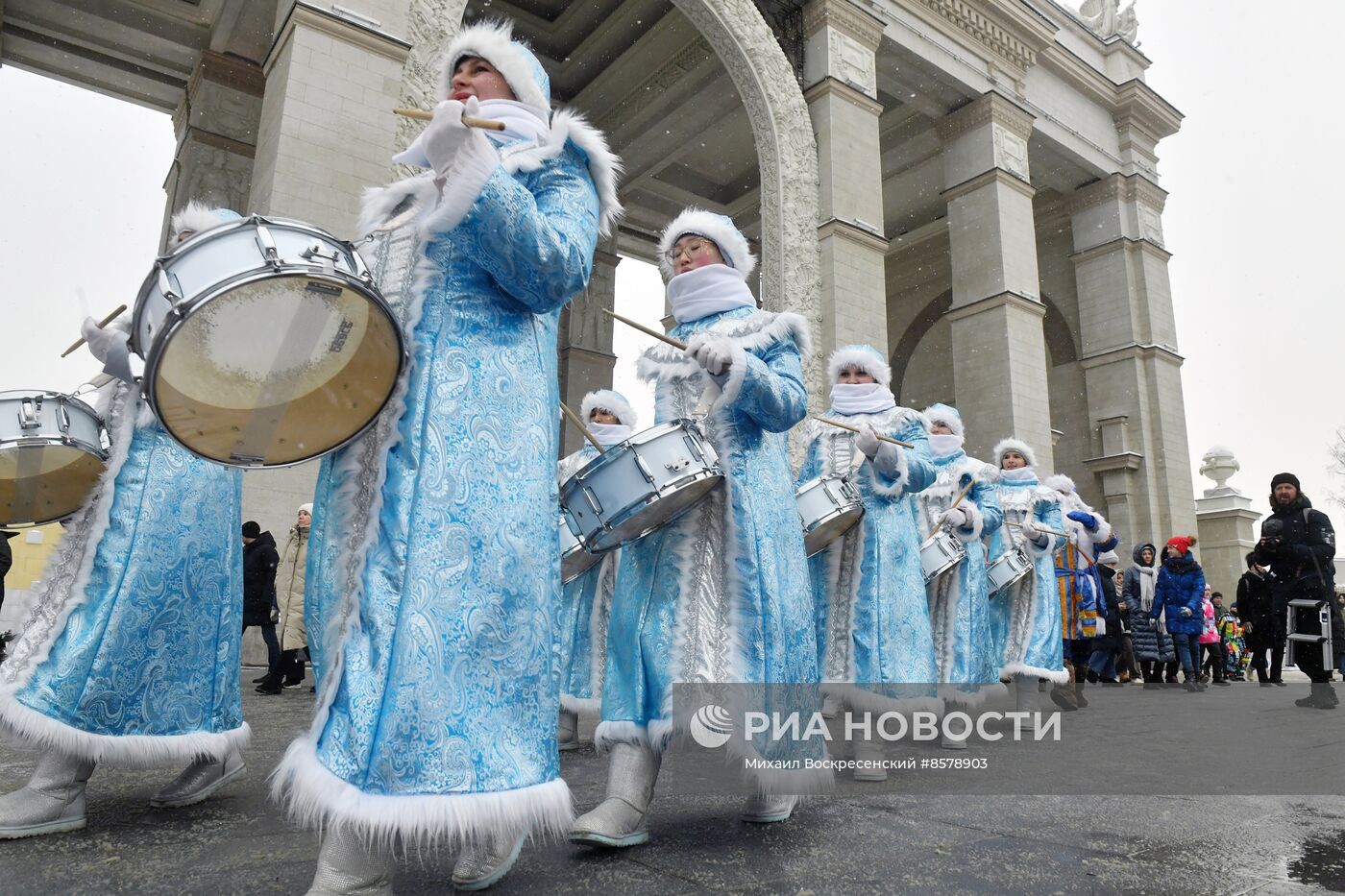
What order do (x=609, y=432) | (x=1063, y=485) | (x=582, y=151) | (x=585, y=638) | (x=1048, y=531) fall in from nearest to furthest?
(x=582, y=151), (x=585, y=638), (x=609, y=432), (x=1048, y=531), (x=1063, y=485)

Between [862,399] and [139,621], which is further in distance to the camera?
[862,399]

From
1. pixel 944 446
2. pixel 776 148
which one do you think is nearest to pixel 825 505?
pixel 944 446

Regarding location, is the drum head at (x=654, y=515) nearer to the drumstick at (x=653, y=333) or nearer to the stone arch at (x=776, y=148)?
the drumstick at (x=653, y=333)

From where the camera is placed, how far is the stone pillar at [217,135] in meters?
13.4

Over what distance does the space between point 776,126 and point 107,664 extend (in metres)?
11.8

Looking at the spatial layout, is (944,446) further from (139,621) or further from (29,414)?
(29,414)

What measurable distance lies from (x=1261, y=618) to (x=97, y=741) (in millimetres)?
11083

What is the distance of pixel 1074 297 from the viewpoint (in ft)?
71.4

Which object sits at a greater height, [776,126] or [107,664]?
[776,126]

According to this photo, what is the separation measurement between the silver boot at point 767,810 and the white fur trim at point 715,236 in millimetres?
1813

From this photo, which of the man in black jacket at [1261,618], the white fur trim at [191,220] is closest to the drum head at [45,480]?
the white fur trim at [191,220]

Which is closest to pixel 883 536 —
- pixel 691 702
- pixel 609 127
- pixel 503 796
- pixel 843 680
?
pixel 843 680

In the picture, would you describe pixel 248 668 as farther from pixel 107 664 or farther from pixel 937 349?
pixel 937 349

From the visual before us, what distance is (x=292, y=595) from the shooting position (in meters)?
7.52
